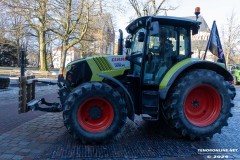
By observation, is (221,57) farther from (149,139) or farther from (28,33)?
(28,33)

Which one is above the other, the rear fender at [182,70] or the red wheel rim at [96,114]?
the rear fender at [182,70]

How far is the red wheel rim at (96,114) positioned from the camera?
15.1ft

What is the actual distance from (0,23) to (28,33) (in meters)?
3.44

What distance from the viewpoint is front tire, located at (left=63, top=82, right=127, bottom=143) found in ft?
14.5

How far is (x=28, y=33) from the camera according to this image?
22594mm

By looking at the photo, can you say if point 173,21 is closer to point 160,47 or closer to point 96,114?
point 160,47

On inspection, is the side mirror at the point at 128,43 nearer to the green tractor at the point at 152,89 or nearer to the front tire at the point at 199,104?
the green tractor at the point at 152,89

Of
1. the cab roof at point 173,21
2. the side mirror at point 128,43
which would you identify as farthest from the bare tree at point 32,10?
the cab roof at point 173,21

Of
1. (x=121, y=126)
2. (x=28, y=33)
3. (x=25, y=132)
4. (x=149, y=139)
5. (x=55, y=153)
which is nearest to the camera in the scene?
(x=55, y=153)

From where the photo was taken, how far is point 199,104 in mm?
5203

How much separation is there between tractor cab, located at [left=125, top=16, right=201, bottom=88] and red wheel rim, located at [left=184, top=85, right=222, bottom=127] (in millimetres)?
795

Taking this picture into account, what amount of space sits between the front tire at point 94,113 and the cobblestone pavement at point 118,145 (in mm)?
237

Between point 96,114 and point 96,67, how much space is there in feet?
3.34

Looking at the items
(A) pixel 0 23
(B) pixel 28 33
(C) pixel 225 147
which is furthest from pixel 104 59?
(A) pixel 0 23
